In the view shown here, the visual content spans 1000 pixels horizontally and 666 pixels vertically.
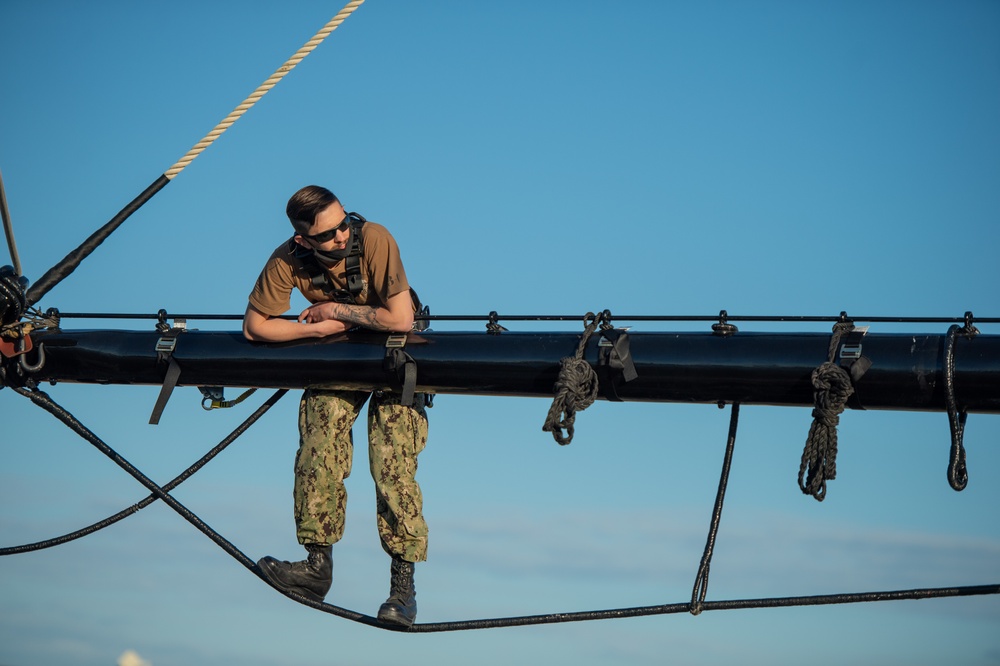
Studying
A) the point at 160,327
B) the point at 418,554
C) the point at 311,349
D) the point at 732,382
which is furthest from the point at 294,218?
the point at 732,382

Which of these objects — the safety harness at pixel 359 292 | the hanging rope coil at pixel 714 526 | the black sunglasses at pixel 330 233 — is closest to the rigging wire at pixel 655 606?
the hanging rope coil at pixel 714 526

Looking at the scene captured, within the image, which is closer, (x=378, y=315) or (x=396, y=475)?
(x=378, y=315)

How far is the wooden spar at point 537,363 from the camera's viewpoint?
23.0 ft

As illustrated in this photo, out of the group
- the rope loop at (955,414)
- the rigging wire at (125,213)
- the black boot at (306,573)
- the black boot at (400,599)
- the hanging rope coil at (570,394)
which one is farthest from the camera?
the rigging wire at (125,213)

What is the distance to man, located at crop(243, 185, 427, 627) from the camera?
26.9ft

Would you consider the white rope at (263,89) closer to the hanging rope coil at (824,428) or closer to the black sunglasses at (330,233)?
the black sunglasses at (330,233)

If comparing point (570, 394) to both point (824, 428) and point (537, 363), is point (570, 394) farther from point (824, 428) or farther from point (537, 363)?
point (824, 428)

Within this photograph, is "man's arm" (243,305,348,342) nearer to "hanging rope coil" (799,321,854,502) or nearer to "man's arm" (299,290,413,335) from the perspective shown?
"man's arm" (299,290,413,335)

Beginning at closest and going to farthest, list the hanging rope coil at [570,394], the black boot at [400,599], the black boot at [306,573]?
the hanging rope coil at [570,394] < the black boot at [400,599] < the black boot at [306,573]

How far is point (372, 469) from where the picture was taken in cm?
842

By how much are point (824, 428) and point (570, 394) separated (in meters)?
1.31

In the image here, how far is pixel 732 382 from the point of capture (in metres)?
7.46

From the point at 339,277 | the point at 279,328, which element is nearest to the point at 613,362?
the point at 339,277

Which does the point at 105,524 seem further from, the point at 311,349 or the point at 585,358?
the point at 585,358
